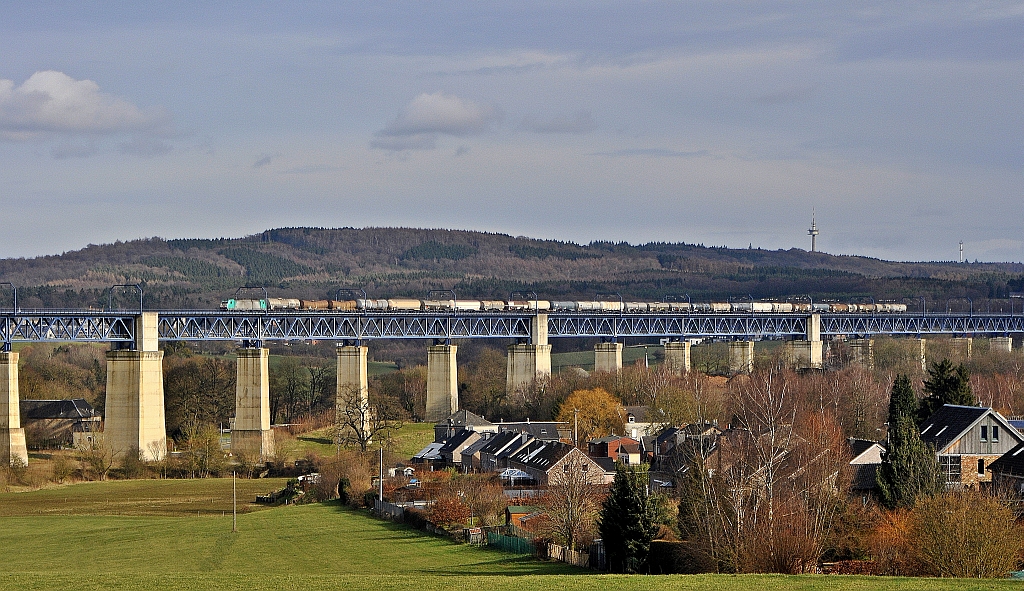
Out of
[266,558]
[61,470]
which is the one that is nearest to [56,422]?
[61,470]

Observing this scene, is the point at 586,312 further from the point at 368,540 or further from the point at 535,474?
the point at 368,540

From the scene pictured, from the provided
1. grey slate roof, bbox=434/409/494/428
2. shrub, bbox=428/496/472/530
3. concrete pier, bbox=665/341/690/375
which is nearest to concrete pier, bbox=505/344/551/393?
concrete pier, bbox=665/341/690/375

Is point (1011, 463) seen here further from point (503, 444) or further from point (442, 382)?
point (442, 382)

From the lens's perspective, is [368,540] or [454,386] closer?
[368,540]

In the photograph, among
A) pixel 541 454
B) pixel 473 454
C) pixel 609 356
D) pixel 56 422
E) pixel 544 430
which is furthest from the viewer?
pixel 609 356

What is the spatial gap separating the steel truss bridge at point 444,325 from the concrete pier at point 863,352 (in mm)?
6070

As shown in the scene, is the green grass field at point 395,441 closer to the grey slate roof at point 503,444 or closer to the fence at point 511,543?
the grey slate roof at point 503,444

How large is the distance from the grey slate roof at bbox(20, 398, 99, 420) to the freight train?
1459 centimetres

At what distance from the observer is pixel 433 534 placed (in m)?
61.4

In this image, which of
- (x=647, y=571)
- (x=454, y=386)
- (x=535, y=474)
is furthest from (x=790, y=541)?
(x=454, y=386)

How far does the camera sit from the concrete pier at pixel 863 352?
5536 inches

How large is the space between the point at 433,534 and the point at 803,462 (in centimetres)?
1719

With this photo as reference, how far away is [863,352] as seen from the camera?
147250 mm

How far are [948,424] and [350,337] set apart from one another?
67894 millimetres
